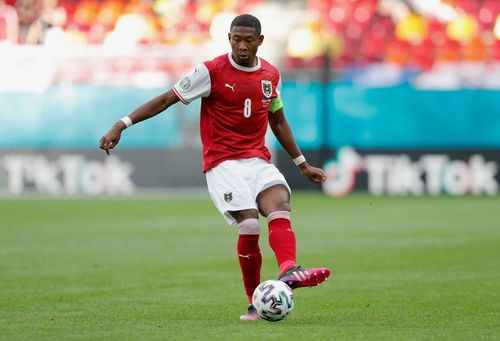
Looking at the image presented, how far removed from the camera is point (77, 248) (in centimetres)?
1349

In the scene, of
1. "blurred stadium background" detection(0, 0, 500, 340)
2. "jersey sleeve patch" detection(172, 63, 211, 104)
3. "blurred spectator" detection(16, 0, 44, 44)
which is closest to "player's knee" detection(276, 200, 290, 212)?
"jersey sleeve patch" detection(172, 63, 211, 104)

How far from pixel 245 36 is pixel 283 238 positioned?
4.35ft

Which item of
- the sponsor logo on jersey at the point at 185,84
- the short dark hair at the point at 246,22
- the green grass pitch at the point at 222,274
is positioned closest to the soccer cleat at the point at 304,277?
the green grass pitch at the point at 222,274

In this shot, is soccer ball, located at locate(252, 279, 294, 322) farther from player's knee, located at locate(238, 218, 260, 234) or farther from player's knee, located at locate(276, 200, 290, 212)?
player's knee, located at locate(276, 200, 290, 212)

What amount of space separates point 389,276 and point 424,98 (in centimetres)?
1410

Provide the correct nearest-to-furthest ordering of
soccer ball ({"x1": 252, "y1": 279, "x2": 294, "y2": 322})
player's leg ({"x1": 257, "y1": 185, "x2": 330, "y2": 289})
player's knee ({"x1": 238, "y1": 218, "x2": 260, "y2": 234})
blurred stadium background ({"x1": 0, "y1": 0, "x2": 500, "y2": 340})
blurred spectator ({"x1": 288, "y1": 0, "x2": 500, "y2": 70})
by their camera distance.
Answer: player's leg ({"x1": 257, "y1": 185, "x2": 330, "y2": 289})
soccer ball ({"x1": 252, "y1": 279, "x2": 294, "y2": 322})
player's knee ({"x1": 238, "y1": 218, "x2": 260, "y2": 234})
blurred stadium background ({"x1": 0, "y1": 0, "x2": 500, "y2": 340})
blurred spectator ({"x1": 288, "y1": 0, "x2": 500, "y2": 70})

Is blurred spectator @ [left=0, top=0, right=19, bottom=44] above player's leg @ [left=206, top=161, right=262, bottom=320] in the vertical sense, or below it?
above

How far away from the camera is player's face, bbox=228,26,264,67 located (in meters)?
7.44

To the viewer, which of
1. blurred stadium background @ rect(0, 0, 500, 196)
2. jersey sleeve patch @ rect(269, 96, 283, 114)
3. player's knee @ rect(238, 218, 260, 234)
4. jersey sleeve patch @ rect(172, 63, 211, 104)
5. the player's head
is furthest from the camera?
blurred stadium background @ rect(0, 0, 500, 196)

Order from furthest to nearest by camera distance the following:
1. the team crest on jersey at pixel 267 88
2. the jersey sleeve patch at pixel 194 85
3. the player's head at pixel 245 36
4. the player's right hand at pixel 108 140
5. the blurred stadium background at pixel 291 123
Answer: the blurred stadium background at pixel 291 123
the team crest on jersey at pixel 267 88
the jersey sleeve patch at pixel 194 85
the player's head at pixel 245 36
the player's right hand at pixel 108 140

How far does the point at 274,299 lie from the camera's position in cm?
698

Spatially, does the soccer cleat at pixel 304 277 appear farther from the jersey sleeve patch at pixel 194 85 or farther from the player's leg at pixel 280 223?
the jersey sleeve patch at pixel 194 85

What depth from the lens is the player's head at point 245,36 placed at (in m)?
7.43

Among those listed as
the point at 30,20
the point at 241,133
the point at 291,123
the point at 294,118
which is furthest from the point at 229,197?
the point at 30,20
